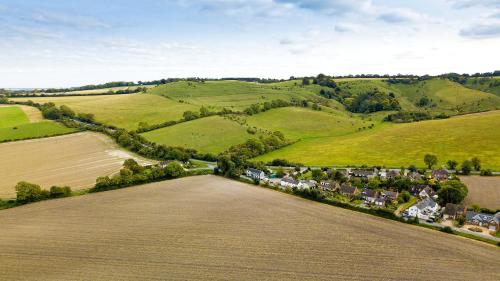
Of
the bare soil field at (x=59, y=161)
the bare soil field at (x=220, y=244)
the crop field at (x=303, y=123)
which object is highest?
the crop field at (x=303, y=123)

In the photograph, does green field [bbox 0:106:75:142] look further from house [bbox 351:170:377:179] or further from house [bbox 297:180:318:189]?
house [bbox 351:170:377:179]

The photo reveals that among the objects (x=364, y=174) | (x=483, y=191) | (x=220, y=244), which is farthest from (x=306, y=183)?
(x=220, y=244)

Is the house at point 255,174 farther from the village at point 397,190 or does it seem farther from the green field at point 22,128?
the green field at point 22,128

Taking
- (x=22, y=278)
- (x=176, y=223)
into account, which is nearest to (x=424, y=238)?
(x=176, y=223)

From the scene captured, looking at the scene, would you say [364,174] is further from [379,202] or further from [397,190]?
[379,202]

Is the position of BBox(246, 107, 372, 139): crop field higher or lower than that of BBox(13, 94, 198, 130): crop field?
lower

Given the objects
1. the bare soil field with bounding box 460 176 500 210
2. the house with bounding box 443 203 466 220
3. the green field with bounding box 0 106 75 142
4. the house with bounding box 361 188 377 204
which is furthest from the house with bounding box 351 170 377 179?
the green field with bounding box 0 106 75 142

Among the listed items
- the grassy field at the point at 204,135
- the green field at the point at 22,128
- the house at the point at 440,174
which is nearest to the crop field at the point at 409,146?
the house at the point at 440,174
